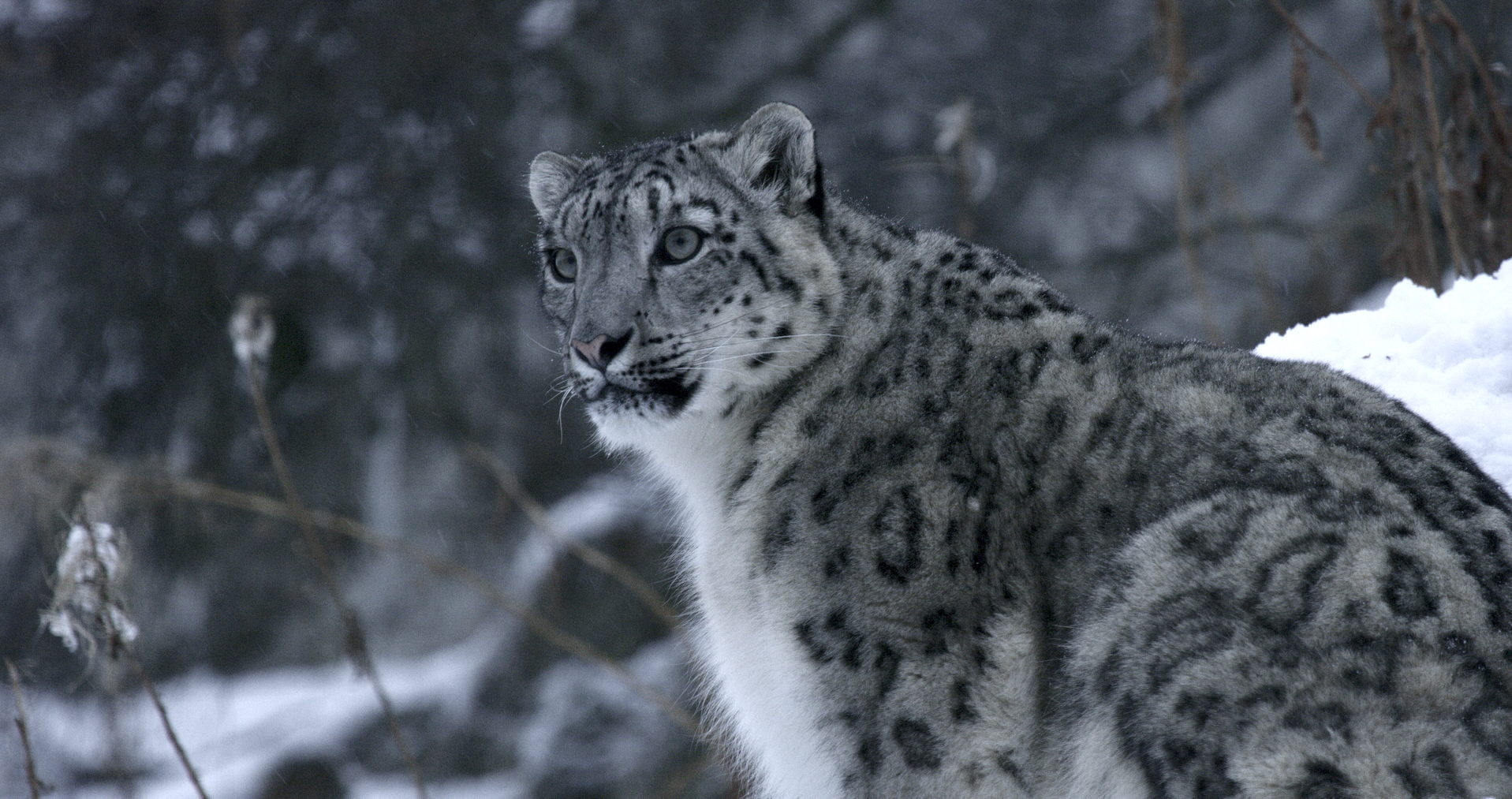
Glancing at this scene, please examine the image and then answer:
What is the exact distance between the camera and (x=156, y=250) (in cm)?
960

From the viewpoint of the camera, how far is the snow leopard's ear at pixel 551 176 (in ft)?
14.4

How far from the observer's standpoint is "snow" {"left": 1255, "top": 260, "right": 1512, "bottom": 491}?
144 inches

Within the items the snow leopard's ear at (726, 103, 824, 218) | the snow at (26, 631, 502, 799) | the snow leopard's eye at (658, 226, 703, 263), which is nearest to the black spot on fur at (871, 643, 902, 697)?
the snow leopard's eye at (658, 226, 703, 263)

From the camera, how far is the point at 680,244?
12.3ft

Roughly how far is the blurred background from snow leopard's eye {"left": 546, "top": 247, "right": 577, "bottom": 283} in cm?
528

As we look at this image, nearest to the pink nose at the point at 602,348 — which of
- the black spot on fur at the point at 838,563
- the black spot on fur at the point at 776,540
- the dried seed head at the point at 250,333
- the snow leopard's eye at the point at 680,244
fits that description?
the snow leopard's eye at the point at 680,244

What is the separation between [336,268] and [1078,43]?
19.6 feet

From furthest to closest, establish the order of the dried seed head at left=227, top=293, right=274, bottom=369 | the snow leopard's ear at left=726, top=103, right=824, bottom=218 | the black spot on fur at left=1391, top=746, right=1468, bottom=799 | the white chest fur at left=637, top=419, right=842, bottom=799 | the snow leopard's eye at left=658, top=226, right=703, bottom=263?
the dried seed head at left=227, top=293, right=274, bottom=369 < the snow leopard's ear at left=726, top=103, right=824, bottom=218 < the snow leopard's eye at left=658, top=226, right=703, bottom=263 < the white chest fur at left=637, top=419, right=842, bottom=799 < the black spot on fur at left=1391, top=746, right=1468, bottom=799

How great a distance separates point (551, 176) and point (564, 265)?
0.51 metres

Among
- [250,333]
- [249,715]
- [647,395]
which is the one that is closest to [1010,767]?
[647,395]

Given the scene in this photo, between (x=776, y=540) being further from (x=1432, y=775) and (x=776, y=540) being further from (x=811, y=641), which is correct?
(x=1432, y=775)

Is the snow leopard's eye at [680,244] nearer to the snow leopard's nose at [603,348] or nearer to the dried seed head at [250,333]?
the snow leopard's nose at [603,348]

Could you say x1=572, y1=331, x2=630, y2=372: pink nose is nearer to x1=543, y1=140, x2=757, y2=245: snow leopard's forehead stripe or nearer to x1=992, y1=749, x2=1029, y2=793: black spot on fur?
x1=543, y1=140, x2=757, y2=245: snow leopard's forehead stripe

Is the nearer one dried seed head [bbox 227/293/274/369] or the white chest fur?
the white chest fur
